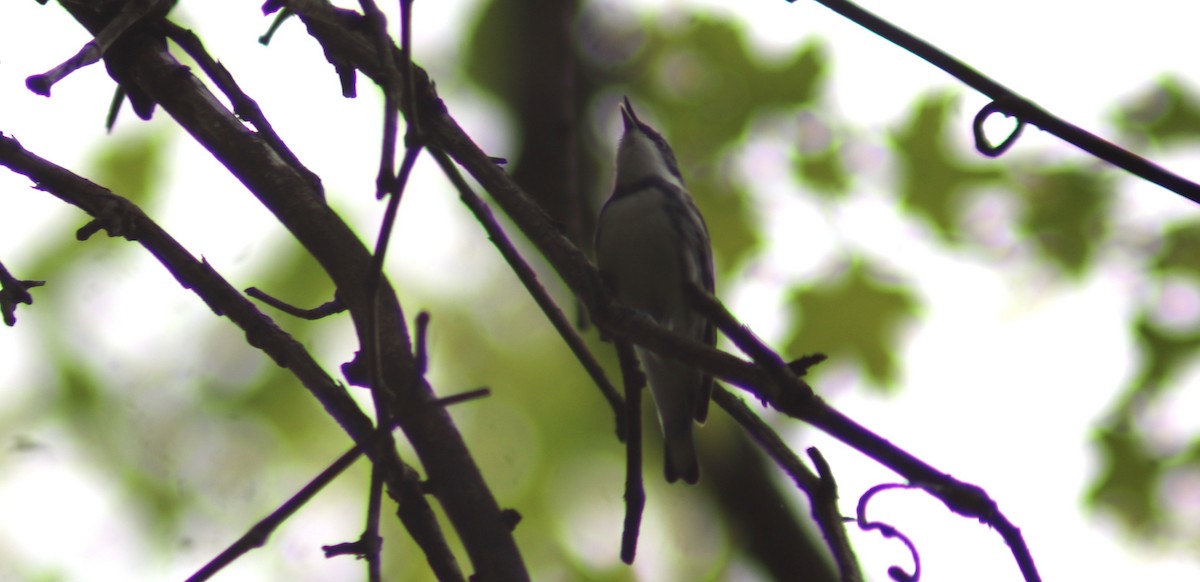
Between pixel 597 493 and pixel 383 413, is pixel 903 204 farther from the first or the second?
pixel 383 413

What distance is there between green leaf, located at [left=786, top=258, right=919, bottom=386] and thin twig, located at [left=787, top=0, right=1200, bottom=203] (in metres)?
2.24

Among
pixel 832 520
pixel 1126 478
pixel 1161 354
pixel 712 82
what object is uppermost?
pixel 712 82

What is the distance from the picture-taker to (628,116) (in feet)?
11.5

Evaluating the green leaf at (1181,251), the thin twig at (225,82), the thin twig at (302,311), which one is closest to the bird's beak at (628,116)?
the green leaf at (1181,251)

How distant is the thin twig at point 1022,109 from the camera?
108cm

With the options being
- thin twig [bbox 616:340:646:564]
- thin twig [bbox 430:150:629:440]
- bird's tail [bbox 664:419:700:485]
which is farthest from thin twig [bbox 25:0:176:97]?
bird's tail [bbox 664:419:700:485]

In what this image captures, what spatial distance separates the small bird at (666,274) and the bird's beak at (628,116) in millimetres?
618

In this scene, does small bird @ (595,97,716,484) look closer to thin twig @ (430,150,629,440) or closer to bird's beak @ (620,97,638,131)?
bird's beak @ (620,97,638,131)

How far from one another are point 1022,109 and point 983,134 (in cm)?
17

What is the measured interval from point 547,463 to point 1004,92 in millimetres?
2208

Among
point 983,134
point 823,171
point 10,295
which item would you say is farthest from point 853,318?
point 10,295

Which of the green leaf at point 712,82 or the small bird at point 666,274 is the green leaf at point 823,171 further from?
the small bird at point 666,274

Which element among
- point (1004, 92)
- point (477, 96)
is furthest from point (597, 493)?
point (1004, 92)

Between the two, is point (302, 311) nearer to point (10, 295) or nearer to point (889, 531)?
point (10, 295)
